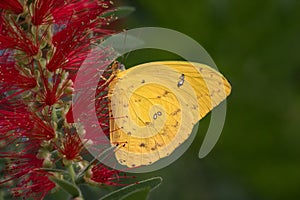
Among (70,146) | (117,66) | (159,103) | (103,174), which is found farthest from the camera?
(159,103)

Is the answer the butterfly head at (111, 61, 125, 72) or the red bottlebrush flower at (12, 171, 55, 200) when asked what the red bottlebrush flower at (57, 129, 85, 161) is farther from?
the butterfly head at (111, 61, 125, 72)

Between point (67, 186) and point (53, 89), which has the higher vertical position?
point (53, 89)

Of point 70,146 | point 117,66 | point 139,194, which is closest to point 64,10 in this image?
point 117,66

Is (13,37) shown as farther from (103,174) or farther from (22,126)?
(103,174)

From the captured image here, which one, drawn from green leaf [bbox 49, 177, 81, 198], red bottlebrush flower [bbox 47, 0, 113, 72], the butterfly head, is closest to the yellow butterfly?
the butterfly head

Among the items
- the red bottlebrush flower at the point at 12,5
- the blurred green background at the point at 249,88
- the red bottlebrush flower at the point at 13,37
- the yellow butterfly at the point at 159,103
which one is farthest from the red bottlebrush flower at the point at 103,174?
the blurred green background at the point at 249,88

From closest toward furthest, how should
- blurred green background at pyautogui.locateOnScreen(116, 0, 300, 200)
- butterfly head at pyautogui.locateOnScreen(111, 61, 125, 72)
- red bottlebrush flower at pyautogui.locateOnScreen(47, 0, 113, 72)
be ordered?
red bottlebrush flower at pyautogui.locateOnScreen(47, 0, 113, 72)
butterfly head at pyautogui.locateOnScreen(111, 61, 125, 72)
blurred green background at pyautogui.locateOnScreen(116, 0, 300, 200)
